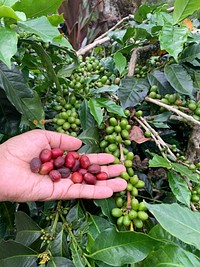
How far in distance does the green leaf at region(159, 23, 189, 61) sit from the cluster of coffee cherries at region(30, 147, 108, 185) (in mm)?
407

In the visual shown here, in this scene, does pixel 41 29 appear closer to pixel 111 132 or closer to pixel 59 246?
pixel 111 132

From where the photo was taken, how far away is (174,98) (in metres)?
1.00

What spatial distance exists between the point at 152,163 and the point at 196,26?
780 mm

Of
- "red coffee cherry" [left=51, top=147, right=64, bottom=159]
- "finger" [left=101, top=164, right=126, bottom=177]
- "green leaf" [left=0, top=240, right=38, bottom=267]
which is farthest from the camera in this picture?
"red coffee cherry" [left=51, top=147, right=64, bottom=159]

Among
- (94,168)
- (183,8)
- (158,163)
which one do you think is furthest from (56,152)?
(183,8)

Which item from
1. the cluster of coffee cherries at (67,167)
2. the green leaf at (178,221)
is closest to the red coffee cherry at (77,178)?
the cluster of coffee cherries at (67,167)

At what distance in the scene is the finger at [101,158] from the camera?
3.05ft

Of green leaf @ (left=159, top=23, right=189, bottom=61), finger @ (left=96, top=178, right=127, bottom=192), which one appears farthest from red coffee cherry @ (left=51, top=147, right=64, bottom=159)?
green leaf @ (left=159, top=23, right=189, bottom=61)

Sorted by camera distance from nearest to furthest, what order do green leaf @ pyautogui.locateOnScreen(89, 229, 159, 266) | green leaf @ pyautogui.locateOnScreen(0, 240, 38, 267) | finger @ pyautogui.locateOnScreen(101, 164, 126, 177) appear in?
green leaf @ pyautogui.locateOnScreen(89, 229, 159, 266), green leaf @ pyautogui.locateOnScreen(0, 240, 38, 267), finger @ pyautogui.locateOnScreen(101, 164, 126, 177)

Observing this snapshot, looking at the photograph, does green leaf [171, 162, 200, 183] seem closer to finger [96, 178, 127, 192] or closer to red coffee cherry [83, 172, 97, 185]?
finger [96, 178, 127, 192]

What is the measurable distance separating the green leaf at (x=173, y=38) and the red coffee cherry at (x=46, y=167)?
1.63 feet

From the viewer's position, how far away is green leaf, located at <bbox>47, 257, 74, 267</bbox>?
782mm

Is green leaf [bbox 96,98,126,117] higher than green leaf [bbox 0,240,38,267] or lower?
higher

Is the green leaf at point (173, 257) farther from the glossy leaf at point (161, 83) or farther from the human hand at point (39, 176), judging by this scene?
the glossy leaf at point (161, 83)
